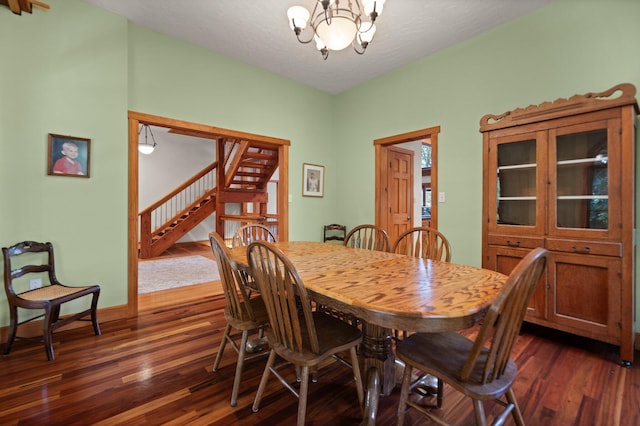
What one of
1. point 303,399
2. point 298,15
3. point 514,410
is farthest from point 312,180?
point 514,410

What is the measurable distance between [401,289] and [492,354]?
1.29 feet

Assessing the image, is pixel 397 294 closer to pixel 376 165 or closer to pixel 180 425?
pixel 180 425

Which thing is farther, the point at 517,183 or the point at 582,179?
the point at 517,183

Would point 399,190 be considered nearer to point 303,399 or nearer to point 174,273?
point 303,399

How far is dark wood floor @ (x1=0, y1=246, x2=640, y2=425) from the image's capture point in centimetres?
149

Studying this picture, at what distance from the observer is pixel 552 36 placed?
2.55 metres

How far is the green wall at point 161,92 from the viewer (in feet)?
7.59

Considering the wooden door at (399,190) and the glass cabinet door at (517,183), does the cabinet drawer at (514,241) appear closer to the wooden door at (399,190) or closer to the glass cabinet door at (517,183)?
the glass cabinet door at (517,183)

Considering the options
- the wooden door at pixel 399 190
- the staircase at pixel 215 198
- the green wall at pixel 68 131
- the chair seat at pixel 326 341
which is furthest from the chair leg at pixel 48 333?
the staircase at pixel 215 198

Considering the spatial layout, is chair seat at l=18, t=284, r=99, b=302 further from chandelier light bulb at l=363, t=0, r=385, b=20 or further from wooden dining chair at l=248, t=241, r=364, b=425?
chandelier light bulb at l=363, t=0, r=385, b=20

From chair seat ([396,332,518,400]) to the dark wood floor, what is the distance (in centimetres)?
46

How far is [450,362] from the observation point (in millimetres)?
1212

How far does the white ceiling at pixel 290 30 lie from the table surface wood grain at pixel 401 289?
224 cm

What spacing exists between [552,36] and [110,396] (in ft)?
14.1
